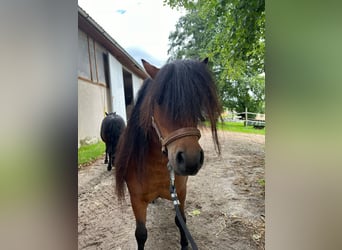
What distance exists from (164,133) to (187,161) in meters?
0.10

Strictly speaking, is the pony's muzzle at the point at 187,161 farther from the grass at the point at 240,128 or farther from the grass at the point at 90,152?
the grass at the point at 90,152

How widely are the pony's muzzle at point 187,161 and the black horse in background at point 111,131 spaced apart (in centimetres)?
26

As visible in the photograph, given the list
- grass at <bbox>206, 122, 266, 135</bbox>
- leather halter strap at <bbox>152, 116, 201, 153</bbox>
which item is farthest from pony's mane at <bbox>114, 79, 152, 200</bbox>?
grass at <bbox>206, 122, 266, 135</bbox>

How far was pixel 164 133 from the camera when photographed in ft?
1.92

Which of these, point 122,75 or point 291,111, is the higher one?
point 122,75

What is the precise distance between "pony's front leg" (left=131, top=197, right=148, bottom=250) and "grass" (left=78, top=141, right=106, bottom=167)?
0.18 metres

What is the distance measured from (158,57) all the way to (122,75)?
4.9 inches

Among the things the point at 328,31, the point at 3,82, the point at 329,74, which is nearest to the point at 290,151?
the point at 329,74

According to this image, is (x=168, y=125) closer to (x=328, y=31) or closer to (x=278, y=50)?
(x=278, y=50)

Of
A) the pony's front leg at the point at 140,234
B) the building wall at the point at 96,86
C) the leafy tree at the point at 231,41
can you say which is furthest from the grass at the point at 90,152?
the leafy tree at the point at 231,41

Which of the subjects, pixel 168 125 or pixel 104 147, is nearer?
pixel 168 125

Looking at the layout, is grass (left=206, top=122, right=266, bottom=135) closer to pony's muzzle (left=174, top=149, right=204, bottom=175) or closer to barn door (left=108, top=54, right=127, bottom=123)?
pony's muzzle (left=174, top=149, right=204, bottom=175)

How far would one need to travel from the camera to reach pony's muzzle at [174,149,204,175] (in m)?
0.52

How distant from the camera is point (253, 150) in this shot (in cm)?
74
